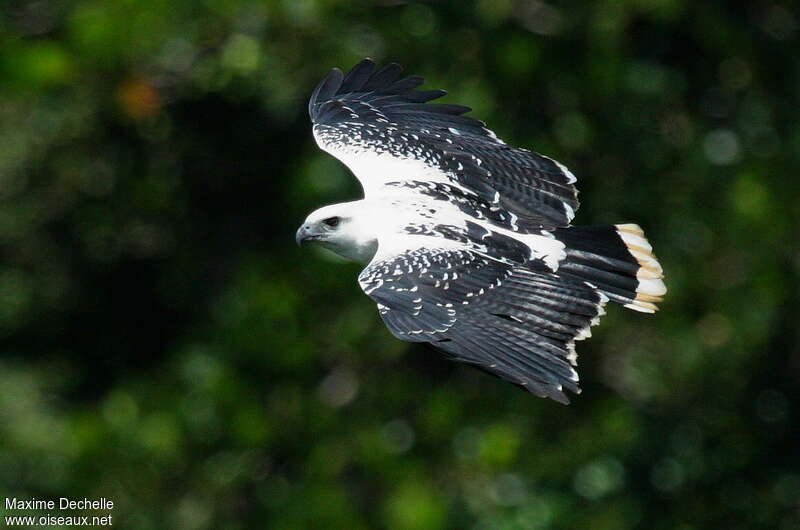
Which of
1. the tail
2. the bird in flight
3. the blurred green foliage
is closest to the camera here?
the bird in flight

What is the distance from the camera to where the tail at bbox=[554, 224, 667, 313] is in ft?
20.4

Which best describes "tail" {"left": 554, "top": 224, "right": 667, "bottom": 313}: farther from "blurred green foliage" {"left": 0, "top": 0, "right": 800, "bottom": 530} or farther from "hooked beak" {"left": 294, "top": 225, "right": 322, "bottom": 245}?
"blurred green foliage" {"left": 0, "top": 0, "right": 800, "bottom": 530}

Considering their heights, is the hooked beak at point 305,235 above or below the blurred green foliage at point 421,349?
above

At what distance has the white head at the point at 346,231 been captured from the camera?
21.4 ft

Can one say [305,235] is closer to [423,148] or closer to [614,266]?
[423,148]

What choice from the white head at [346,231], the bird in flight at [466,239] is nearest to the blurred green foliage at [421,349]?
the bird in flight at [466,239]

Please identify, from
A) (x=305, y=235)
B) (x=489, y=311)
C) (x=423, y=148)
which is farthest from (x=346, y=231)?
(x=489, y=311)

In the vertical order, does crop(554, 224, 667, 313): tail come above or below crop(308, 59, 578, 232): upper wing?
above

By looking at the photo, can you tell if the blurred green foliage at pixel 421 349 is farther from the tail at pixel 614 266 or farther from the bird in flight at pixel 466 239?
the tail at pixel 614 266

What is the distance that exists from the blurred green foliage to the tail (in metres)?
2.33

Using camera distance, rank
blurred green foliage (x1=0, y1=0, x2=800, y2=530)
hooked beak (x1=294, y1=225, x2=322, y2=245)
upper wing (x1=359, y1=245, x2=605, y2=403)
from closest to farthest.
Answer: upper wing (x1=359, y1=245, x2=605, y2=403)
hooked beak (x1=294, y1=225, x2=322, y2=245)
blurred green foliage (x1=0, y1=0, x2=800, y2=530)

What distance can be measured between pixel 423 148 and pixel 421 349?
3169mm

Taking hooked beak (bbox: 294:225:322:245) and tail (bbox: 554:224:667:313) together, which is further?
hooked beak (bbox: 294:225:322:245)

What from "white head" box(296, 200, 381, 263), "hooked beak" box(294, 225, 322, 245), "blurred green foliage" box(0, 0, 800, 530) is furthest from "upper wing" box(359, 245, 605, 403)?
"blurred green foliage" box(0, 0, 800, 530)
